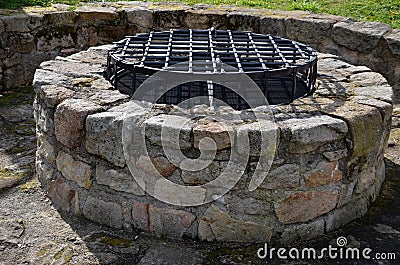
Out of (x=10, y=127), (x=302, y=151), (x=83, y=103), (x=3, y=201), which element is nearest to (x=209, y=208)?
(x=302, y=151)

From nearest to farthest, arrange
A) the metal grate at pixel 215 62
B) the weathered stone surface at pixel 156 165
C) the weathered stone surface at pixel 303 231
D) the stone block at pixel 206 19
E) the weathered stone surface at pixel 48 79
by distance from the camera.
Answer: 1. the weathered stone surface at pixel 156 165
2. the weathered stone surface at pixel 303 231
3. the metal grate at pixel 215 62
4. the weathered stone surface at pixel 48 79
5. the stone block at pixel 206 19

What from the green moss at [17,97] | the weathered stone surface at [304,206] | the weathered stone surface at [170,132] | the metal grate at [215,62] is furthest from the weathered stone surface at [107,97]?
the green moss at [17,97]

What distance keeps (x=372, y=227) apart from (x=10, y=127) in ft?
10.8

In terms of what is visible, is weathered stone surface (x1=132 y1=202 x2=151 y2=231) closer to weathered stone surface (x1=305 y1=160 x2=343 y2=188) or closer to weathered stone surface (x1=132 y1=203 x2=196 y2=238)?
weathered stone surface (x1=132 y1=203 x2=196 y2=238)

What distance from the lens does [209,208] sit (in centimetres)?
302

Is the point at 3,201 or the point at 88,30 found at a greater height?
the point at 88,30

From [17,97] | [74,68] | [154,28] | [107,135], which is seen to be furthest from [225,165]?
[154,28]

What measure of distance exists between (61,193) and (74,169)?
0.24m

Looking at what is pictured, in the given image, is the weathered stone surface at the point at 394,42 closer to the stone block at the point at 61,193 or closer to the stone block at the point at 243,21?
the stone block at the point at 243,21

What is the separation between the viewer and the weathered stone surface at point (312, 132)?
2.90 meters

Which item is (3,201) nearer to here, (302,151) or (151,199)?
(151,199)

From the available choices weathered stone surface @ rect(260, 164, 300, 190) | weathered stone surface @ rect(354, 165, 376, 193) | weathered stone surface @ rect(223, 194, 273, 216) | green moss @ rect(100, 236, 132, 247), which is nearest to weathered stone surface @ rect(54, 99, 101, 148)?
green moss @ rect(100, 236, 132, 247)

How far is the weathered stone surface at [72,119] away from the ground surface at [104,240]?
52 cm

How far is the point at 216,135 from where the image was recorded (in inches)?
112
